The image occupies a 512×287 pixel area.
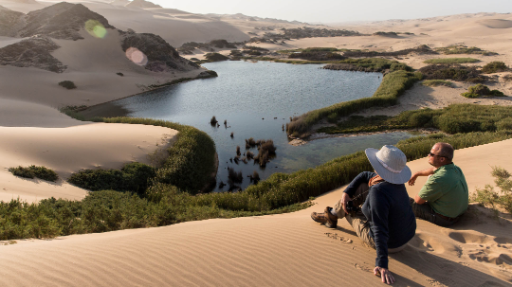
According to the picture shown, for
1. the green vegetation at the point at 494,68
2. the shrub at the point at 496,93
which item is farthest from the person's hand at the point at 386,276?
the green vegetation at the point at 494,68

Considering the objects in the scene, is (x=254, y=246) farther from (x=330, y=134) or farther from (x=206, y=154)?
(x=330, y=134)

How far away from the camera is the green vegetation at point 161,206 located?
15.9 feet

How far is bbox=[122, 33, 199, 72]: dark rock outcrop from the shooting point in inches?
1528

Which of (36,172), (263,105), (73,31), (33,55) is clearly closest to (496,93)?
(263,105)

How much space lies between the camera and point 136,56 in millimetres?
39094

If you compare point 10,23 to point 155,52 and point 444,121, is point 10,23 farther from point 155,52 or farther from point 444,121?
point 444,121

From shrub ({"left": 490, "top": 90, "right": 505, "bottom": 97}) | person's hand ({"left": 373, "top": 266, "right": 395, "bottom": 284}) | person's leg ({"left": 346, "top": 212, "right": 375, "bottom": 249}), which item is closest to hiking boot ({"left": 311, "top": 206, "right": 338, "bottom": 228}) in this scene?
person's leg ({"left": 346, "top": 212, "right": 375, "bottom": 249})

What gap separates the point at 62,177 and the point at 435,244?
1015 centimetres

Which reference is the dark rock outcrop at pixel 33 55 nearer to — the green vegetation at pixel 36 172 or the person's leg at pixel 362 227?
the green vegetation at pixel 36 172

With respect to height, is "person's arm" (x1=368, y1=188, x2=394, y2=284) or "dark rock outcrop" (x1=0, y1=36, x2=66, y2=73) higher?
"dark rock outcrop" (x1=0, y1=36, x2=66, y2=73)

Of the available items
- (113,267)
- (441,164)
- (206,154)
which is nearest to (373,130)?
(206,154)

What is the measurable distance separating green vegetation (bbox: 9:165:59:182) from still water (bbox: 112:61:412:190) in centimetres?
639

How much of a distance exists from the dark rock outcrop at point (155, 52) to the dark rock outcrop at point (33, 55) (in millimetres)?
9868

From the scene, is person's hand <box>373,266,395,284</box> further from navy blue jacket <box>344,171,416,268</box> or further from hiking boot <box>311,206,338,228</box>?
hiking boot <box>311,206,338,228</box>
